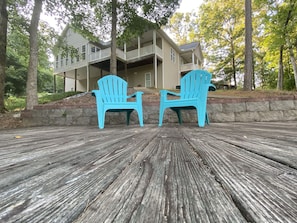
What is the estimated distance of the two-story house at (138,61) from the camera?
1045cm

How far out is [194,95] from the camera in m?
2.63

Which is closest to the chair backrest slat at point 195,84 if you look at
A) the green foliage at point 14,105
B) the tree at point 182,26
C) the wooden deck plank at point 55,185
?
the wooden deck plank at point 55,185

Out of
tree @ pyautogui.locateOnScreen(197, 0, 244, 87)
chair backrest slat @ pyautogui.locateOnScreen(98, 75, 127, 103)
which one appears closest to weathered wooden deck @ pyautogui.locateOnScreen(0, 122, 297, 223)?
chair backrest slat @ pyautogui.locateOnScreen(98, 75, 127, 103)

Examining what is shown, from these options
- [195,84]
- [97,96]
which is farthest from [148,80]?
[97,96]

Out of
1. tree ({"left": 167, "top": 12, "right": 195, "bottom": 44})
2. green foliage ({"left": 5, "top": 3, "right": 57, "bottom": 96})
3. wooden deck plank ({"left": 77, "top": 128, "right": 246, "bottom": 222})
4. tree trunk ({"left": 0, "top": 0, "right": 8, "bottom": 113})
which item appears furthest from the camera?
tree ({"left": 167, "top": 12, "right": 195, "bottom": 44})

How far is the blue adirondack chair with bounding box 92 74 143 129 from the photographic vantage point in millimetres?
2385

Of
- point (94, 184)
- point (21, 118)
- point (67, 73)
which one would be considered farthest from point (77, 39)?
point (94, 184)

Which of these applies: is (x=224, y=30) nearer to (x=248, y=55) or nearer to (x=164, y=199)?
(x=248, y=55)

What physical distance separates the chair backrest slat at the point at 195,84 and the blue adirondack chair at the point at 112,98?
748mm

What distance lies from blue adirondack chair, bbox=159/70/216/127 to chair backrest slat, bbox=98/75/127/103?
0.74m

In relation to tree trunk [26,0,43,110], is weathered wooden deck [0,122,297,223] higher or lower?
lower

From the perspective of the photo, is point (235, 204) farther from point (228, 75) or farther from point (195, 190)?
point (228, 75)

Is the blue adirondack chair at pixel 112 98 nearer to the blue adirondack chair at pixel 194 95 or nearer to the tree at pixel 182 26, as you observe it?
the blue adirondack chair at pixel 194 95

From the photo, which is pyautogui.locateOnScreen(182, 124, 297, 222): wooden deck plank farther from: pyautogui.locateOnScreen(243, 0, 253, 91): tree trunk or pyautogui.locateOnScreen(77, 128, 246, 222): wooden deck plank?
pyautogui.locateOnScreen(243, 0, 253, 91): tree trunk
